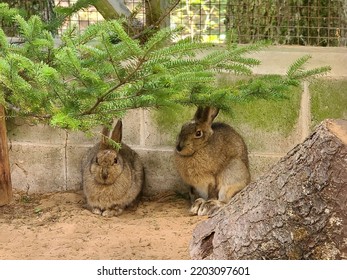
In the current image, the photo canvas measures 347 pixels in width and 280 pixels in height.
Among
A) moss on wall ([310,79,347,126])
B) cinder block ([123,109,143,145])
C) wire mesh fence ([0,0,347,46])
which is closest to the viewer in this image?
moss on wall ([310,79,347,126])

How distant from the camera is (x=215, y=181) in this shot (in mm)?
5586

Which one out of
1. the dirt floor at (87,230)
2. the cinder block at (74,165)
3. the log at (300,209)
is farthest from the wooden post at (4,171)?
the log at (300,209)

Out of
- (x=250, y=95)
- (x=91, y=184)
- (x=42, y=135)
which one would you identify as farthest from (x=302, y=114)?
(x=42, y=135)

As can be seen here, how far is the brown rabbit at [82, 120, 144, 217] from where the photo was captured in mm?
5418

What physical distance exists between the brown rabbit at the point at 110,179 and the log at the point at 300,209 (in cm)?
194

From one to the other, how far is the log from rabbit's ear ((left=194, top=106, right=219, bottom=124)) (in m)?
1.81

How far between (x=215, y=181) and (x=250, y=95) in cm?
124

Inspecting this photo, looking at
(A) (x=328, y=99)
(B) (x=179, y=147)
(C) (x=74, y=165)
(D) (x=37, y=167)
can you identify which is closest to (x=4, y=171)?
(D) (x=37, y=167)

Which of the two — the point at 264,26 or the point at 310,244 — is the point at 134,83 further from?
the point at 264,26

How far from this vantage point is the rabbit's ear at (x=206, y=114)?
538cm

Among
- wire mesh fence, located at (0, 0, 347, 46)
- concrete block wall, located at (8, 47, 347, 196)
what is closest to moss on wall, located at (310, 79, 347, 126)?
concrete block wall, located at (8, 47, 347, 196)

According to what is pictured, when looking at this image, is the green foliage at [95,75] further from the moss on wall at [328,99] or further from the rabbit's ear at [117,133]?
the moss on wall at [328,99]

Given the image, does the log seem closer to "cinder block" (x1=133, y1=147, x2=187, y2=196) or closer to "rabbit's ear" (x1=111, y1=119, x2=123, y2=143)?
"rabbit's ear" (x1=111, y1=119, x2=123, y2=143)

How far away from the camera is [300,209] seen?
331 cm
